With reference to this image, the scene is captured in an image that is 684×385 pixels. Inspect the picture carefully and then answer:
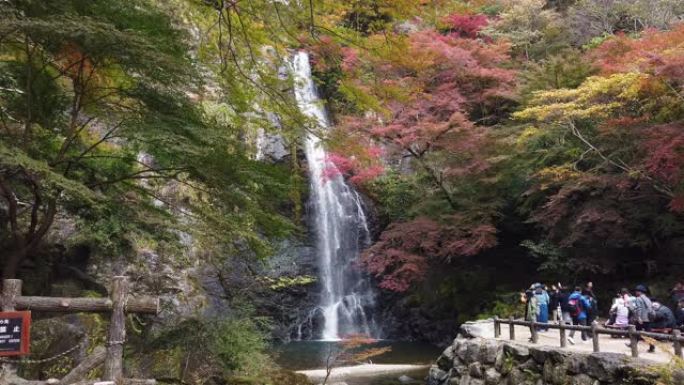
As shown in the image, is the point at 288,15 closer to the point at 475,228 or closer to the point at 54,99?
the point at 54,99

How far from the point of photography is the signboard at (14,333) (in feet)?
16.5

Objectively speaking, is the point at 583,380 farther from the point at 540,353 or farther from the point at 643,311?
the point at 643,311

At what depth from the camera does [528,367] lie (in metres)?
9.06

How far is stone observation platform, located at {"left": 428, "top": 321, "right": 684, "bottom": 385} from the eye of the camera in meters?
7.26

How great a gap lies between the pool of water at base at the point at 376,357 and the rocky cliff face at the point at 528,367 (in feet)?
4.20

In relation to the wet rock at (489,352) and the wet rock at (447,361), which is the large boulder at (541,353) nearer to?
the wet rock at (489,352)

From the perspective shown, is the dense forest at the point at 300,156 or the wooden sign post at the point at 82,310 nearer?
the wooden sign post at the point at 82,310

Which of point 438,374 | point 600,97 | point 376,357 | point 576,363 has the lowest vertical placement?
point 376,357

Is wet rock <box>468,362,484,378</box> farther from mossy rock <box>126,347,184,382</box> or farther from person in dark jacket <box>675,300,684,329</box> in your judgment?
mossy rock <box>126,347,184,382</box>

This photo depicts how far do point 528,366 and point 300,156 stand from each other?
1513cm

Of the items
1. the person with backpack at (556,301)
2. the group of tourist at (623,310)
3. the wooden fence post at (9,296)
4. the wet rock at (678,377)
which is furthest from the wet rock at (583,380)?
the wooden fence post at (9,296)

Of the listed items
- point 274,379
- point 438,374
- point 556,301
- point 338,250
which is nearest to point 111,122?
point 274,379

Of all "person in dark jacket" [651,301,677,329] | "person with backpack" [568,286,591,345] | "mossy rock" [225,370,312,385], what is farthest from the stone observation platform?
"mossy rock" [225,370,312,385]

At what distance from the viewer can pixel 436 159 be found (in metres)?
16.3
